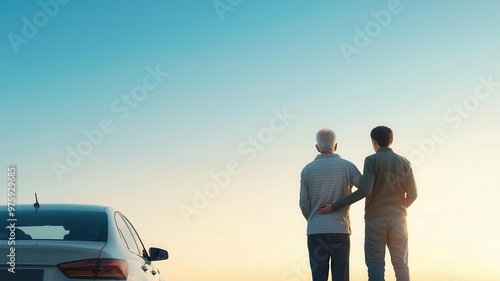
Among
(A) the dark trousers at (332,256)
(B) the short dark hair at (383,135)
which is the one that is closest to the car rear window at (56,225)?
(A) the dark trousers at (332,256)

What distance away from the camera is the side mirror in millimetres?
7234

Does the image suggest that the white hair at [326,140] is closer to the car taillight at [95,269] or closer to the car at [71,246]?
the car at [71,246]

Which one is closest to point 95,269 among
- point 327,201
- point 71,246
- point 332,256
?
point 71,246

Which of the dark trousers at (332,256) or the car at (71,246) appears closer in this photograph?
the car at (71,246)

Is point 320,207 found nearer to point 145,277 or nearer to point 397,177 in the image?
point 397,177

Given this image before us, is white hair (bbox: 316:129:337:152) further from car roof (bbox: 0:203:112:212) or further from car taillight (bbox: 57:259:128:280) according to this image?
car taillight (bbox: 57:259:128:280)

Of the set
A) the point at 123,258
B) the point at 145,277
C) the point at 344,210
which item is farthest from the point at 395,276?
the point at 123,258

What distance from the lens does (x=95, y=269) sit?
17.7 ft

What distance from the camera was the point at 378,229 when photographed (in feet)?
28.6

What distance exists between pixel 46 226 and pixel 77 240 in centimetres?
56

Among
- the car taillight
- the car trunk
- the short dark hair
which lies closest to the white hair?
the short dark hair

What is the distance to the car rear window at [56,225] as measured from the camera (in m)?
6.00

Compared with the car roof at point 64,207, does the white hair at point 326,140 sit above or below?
above

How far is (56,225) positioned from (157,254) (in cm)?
127
